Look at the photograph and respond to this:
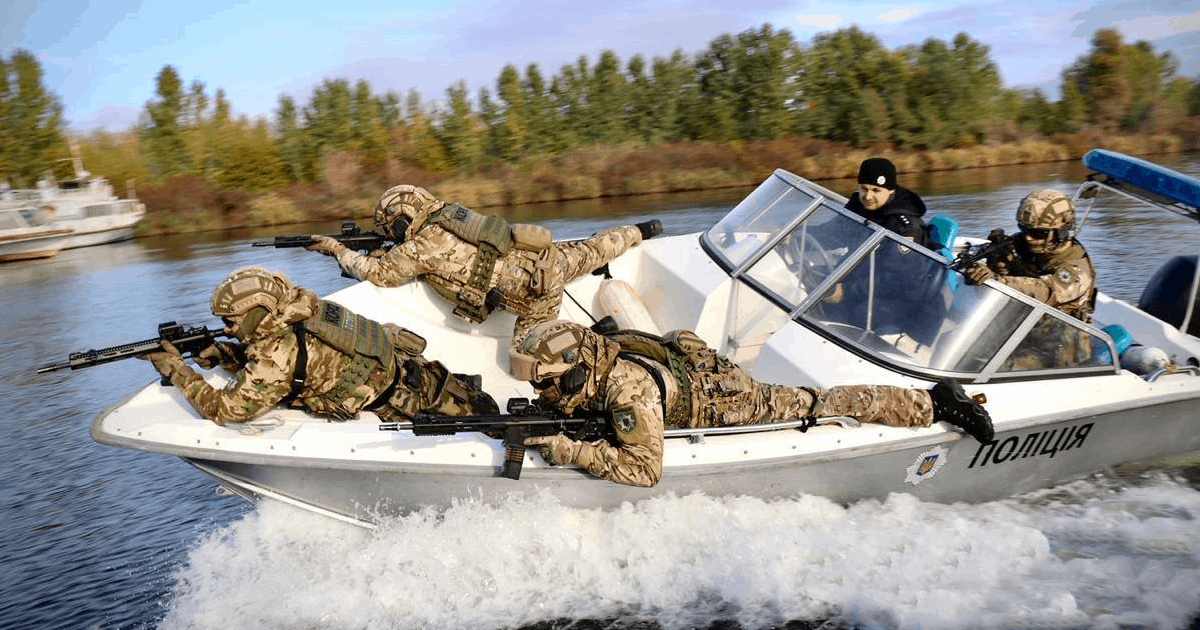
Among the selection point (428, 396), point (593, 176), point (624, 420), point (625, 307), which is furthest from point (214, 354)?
point (593, 176)

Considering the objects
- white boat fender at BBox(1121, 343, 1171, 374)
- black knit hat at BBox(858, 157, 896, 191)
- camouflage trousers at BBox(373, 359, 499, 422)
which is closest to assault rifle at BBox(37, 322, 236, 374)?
camouflage trousers at BBox(373, 359, 499, 422)

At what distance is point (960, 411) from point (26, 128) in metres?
30.0

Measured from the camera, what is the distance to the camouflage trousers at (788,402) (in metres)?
4.06

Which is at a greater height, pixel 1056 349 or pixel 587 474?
pixel 1056 349

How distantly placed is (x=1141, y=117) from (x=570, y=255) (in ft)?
78.1

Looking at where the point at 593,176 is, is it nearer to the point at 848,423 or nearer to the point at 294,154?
the point at 294,154

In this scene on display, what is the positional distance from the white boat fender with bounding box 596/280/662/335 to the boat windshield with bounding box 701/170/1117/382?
0.99 metres

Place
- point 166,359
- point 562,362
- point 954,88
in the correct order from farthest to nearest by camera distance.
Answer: point 954,88 → point 166,359 → point 562,362

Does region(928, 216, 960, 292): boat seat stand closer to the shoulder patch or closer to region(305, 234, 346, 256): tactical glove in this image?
Answer: the shoulder patch

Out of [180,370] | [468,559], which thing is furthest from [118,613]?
[468,559]

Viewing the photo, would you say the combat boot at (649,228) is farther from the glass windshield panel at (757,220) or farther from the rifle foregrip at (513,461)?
the rifle foregrip at (513,461)

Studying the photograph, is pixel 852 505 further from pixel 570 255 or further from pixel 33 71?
pixel 33 71

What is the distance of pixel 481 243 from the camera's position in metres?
5.52

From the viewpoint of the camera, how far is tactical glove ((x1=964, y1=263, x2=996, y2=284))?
4199mm
